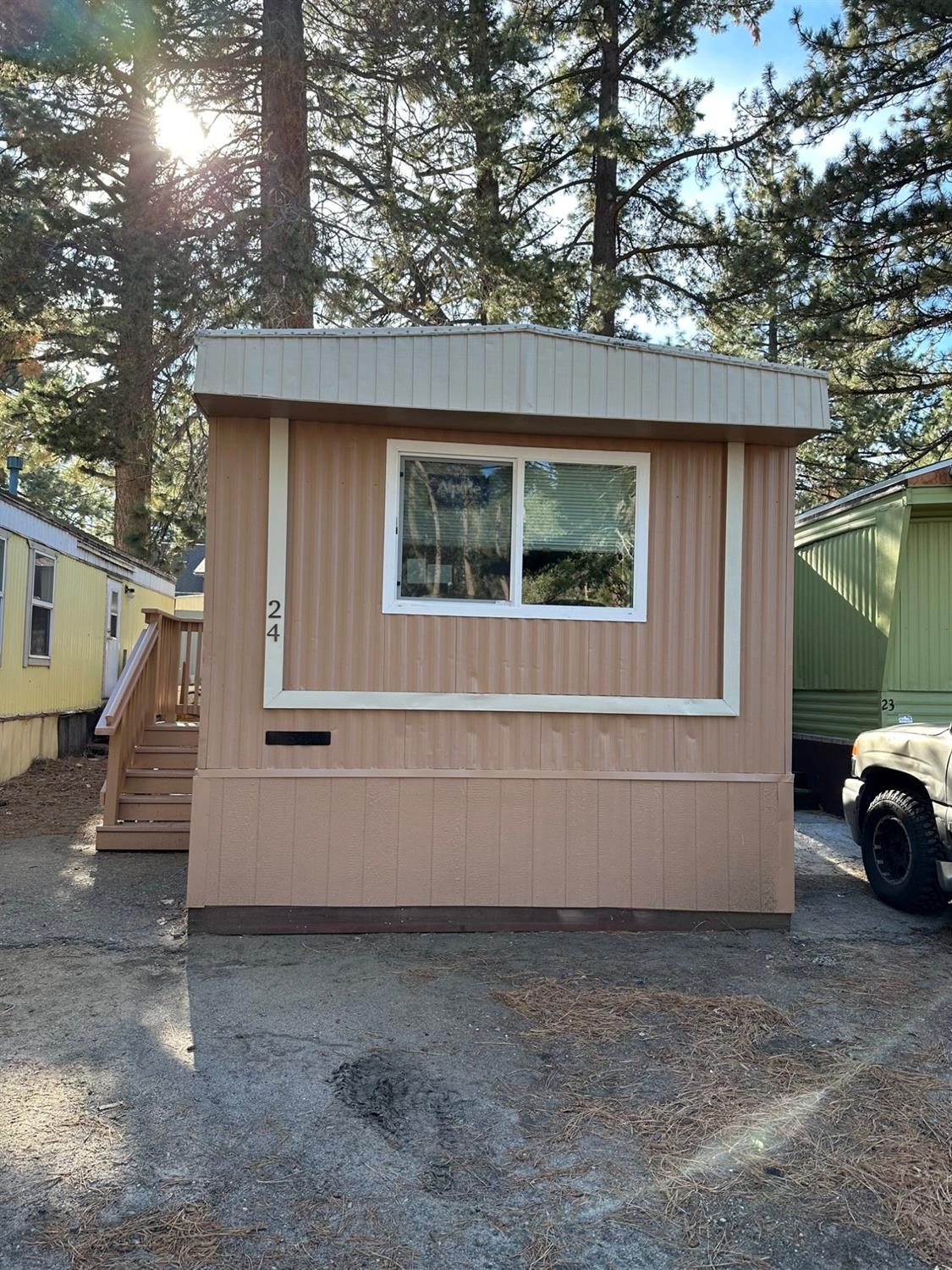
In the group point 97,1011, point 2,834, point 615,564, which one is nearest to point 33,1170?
point 97,1011

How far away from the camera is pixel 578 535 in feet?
16.2

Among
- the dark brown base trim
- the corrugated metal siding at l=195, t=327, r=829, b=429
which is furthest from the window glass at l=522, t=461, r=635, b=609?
the dark brown base trim

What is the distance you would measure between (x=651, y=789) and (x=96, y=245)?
32.6 ft

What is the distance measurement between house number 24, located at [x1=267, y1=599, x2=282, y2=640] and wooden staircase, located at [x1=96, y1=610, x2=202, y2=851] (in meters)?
1.56

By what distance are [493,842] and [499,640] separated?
42.3 inches

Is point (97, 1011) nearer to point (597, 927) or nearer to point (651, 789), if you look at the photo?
point (597, 927)

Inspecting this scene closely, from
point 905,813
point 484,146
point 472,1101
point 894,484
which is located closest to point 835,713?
point 894,484

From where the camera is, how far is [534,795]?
489cm

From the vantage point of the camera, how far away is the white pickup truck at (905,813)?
506cm

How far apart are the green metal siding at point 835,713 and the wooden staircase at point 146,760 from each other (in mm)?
5535

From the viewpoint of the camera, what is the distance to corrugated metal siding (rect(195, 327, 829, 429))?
177 inches

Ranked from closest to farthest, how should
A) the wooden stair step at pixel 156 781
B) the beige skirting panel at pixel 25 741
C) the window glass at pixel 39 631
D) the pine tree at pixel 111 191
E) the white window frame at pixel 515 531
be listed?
the white window frame at pixel 515 531
the wooden stair step at pixel 156 781
the beige skirting panel at pixel 25 741
the pine tree at pixel 111 191
the window glass at pixel 39 631

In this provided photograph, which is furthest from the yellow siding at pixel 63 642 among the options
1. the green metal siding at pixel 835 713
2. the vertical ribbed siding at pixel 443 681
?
the green metal siding at pixel 835 713

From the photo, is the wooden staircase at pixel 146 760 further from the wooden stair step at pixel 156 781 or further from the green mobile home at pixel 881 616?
the green mobile home at pixel 881 616
